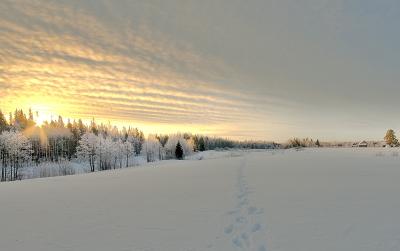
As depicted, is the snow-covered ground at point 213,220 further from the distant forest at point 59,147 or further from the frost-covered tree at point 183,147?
the frost-covered tree at point 183,147

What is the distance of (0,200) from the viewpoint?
1520cm

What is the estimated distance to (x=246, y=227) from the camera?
905 centimetres

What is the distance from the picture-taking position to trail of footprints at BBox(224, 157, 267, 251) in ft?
24.8

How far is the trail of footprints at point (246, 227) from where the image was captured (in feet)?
24.8

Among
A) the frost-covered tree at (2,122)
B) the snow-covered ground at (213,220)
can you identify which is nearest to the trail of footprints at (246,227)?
the snow-covered ground at (213,220)

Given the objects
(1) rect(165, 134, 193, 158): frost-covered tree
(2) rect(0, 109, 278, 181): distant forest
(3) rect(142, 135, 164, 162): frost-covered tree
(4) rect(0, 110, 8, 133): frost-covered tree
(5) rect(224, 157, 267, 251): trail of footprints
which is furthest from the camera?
(1) rect(165, 134, 193, 158): frost-covered tree

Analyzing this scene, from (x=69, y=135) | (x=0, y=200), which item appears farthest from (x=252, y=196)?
(x=69, y=135)

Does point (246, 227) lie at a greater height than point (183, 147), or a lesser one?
lesser

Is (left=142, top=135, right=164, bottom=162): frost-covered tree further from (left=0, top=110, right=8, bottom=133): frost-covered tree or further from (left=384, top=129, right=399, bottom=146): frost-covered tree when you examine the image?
(left=384, top=129, right=399, bottom=146): frost-covered tree

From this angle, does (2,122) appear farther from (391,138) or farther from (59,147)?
(391,138)

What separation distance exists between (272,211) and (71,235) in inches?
275

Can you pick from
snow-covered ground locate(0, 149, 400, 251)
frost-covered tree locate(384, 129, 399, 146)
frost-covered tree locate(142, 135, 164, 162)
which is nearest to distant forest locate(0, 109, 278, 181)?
frost-covered tree locate(142, 135, 164, 162)

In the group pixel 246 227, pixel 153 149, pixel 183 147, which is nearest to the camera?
pixel 246 227

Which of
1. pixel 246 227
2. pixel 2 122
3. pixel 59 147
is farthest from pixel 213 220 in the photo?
pixel 59 147
